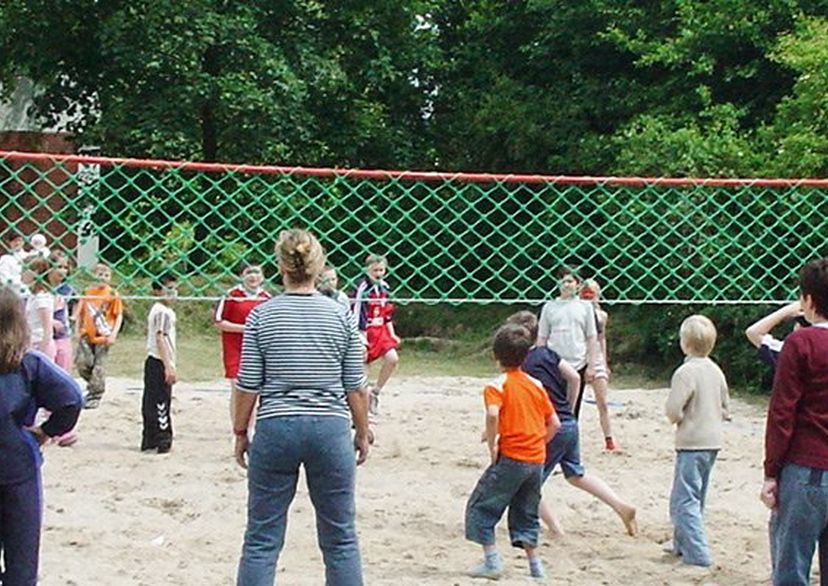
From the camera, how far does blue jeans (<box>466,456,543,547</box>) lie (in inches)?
242

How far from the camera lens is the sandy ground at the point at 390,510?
20.7ft

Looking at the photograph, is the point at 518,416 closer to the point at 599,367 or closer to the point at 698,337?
the point at 698,337

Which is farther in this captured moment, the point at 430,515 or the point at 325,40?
the point at 325,40

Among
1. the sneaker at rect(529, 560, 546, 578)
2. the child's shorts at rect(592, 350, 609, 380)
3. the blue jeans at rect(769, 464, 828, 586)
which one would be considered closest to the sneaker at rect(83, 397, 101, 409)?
the child's shorts at rect(592, 350, 609, 380)

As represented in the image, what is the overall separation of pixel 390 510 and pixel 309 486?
8.93 feet

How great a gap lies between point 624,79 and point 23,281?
1068cm

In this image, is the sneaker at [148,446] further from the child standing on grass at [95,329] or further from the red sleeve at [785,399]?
the red sleeve at [785,399]

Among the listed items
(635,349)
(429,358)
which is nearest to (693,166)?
(635,349)

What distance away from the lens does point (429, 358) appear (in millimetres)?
17719

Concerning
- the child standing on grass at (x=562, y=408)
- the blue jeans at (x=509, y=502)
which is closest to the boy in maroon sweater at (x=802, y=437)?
the blue jeans at (x=509, y=502)

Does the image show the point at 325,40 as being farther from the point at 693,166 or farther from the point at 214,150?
the point at 693,166

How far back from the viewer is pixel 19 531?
15.1 feet

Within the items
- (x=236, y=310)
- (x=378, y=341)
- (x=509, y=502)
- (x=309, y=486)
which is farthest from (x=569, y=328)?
(x=309, y=486)

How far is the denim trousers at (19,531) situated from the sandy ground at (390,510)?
4.18ft
